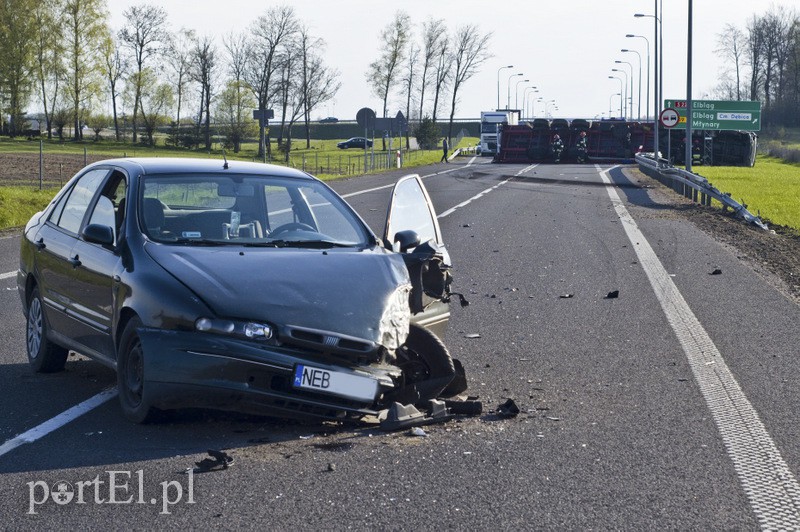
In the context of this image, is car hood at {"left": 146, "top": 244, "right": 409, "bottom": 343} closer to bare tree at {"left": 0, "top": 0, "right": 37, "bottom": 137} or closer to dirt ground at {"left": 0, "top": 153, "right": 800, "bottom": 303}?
dirt ground at {"left": 0, "top": 153, "right": 800, "bottom": 303}

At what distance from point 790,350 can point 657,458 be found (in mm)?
3702

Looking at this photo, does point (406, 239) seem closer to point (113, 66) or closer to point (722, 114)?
point (722, 114)

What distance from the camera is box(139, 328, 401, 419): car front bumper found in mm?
5961

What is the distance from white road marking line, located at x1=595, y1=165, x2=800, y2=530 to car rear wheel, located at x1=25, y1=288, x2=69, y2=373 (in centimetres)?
412

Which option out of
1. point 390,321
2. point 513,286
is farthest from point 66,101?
point 390,321

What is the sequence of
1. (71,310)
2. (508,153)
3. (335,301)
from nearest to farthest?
(335,301) < (71,310) < (508,153)

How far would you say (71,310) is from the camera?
734cm

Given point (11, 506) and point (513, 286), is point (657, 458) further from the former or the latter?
point (513, 286)

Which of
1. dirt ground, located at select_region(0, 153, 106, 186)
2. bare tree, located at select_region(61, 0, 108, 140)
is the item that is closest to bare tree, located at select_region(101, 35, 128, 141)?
bare tree, located at select_region(61, 0, 108, 140)

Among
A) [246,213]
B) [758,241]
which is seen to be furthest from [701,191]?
[246,213]

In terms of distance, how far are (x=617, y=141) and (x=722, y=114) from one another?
5.54 meters

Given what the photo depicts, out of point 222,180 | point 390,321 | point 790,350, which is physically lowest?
point 790,350

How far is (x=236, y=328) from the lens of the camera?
6.00m

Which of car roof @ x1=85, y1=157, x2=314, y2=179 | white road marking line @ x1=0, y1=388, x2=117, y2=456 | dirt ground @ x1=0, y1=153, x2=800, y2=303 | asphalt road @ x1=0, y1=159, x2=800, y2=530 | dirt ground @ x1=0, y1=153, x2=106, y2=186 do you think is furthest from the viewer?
dirt ground @ x1=0, y1=153, x2=106, y2=186
